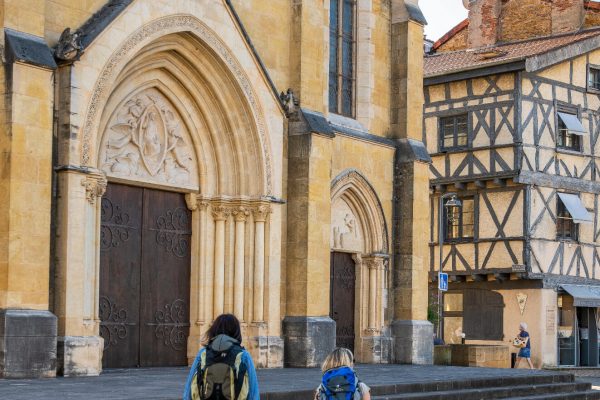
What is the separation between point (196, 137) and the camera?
64.8ft

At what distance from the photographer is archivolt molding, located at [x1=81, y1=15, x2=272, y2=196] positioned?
16750 mm

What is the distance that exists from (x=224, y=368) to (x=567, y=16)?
33931mm

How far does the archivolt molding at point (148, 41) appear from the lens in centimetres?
1675

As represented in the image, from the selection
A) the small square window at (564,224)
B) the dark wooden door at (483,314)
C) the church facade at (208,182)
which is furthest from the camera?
the small square window at (564,224)

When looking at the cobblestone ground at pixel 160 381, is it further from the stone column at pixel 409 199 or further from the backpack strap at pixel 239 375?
the backpack strap at pixel 239 375

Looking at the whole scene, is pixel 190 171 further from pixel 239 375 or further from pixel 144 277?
pixel 239 375

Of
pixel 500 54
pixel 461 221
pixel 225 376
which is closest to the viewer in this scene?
pixel 225 376

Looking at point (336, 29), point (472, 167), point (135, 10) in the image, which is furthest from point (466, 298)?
point (135, 10)

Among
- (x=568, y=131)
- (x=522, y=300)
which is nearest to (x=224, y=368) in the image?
(x=522, y=300)

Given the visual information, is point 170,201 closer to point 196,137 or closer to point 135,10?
point 196,137

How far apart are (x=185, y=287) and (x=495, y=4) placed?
24387 millimetres

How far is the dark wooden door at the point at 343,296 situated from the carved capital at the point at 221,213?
369 cm

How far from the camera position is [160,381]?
50.6ft

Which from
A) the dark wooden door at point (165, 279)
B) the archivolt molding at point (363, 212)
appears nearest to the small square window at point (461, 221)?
the archivolt molding at point (363, 212)
